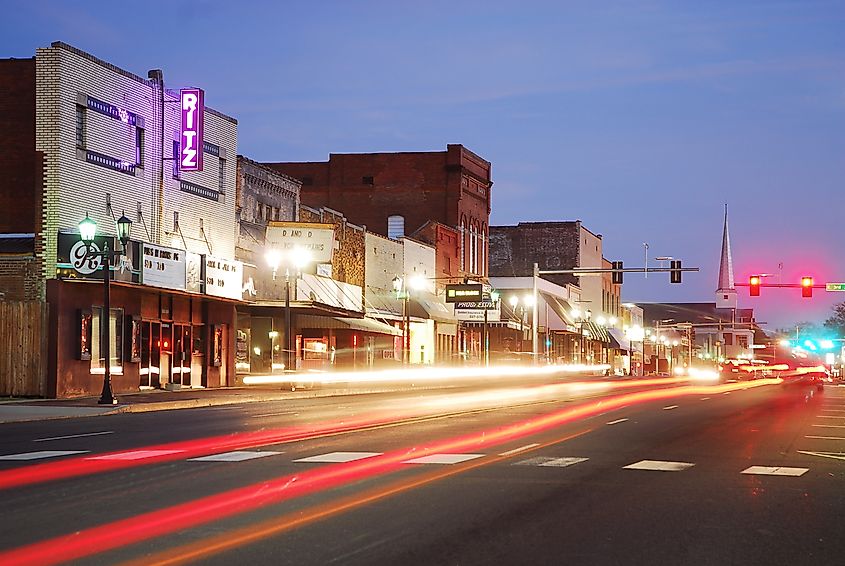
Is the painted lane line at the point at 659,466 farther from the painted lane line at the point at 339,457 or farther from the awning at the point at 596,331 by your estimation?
the awning at the point at 596,331

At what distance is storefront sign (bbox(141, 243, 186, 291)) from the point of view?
3791 cm

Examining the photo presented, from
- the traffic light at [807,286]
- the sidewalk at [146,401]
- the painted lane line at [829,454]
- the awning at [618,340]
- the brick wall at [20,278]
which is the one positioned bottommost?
the sidewalk at [146,401]

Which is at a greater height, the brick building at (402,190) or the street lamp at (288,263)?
the brick building at (402,190)

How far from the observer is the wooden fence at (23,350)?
3553 centimetres

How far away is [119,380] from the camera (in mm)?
39156

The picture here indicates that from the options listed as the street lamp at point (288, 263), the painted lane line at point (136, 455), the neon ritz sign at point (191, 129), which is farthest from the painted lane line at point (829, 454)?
the neon ritz sign at point (191, 129)

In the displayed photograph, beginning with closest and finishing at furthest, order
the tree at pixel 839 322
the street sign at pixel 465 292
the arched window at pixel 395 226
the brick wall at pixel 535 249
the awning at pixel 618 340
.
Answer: the street sign at pixel 465 292 → the arched window at pixel 395 226 → the brick wall at pixel 535 249 → the awning at pixel 618 340 → the tree at pixel 839 322

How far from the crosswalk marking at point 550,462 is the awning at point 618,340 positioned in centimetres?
9790

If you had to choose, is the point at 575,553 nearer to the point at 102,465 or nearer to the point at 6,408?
the point at 102,465

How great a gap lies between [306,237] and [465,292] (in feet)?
61.6

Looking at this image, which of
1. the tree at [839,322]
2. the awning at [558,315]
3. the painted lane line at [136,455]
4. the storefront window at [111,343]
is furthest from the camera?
the tree at [839,322]

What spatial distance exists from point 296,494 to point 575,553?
416 centimetres

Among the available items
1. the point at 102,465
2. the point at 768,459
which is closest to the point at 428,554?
the point at 102,465

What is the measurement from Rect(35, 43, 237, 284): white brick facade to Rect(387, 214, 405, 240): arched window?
32534mm
